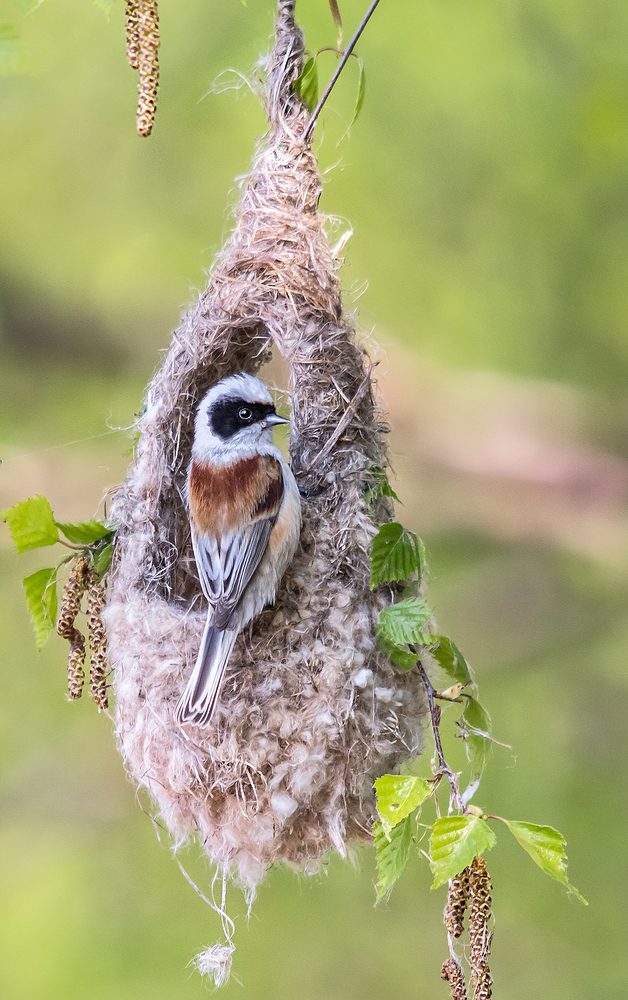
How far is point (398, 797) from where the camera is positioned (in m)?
1.07

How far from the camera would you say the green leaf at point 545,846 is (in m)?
1.04

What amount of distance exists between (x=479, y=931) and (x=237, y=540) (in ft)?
2.26

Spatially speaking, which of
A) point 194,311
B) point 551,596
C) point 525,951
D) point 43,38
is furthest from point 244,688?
point 43,38

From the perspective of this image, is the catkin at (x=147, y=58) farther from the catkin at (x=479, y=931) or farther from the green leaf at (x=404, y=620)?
the catkin at (x=479, y=931)

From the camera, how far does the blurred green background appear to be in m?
2.40

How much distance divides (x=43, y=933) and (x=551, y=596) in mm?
1883

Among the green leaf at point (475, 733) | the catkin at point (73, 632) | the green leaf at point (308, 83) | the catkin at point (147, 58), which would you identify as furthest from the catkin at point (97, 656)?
the green leaf at point (308, 83)

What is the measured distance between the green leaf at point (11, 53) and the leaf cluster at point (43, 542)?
1.98 feet

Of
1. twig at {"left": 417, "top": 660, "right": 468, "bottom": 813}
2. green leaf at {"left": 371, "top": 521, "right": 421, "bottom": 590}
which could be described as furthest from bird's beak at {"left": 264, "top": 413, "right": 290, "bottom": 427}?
twig at {"left": 417, "top": 660, "right": 468, "bottom": 813}

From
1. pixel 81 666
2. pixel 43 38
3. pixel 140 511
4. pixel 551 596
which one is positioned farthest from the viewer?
pixel 551 596

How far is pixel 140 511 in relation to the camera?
153 cm

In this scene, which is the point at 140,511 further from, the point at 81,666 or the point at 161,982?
the point at 161,982

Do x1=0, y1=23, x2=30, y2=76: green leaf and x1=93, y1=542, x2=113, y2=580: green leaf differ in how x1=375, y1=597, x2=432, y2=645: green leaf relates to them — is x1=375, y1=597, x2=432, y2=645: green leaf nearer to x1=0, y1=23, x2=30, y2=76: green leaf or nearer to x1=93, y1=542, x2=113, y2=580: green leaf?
x1=93, y1=542, x2=113, y2=580: green leaf

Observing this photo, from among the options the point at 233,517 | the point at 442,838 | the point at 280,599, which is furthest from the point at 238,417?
the point at 442,838
